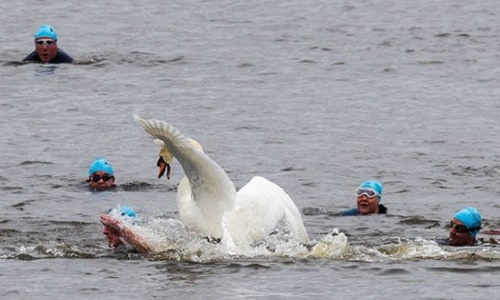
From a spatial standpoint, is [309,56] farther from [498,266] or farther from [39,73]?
[498,266]

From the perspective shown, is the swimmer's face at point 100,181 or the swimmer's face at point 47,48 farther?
the swimmer's face at point 47,48

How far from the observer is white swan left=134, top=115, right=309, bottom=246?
15320 mm

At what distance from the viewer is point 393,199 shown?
20.5m

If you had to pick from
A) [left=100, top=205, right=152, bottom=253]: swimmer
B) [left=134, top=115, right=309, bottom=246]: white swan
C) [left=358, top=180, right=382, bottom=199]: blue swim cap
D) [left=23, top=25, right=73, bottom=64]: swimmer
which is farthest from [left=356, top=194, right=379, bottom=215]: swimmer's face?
[left=23, top=25, right=73, bottom=64]: swimmer

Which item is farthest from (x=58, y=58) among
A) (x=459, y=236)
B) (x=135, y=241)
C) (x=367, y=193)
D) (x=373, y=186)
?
(x=135, y=241)

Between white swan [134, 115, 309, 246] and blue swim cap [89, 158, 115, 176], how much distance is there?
4.78 meters

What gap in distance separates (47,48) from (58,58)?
0.33 m

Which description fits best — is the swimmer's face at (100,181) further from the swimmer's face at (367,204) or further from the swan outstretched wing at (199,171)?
the swan outstretched wing at (199,171)

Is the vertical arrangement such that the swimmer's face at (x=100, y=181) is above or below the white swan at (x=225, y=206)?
below

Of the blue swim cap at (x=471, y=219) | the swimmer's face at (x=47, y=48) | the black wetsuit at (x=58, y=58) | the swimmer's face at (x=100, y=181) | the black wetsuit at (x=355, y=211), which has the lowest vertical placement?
the black wetsuit at (x=355, y=211)

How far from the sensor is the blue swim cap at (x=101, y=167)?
20.9 metres

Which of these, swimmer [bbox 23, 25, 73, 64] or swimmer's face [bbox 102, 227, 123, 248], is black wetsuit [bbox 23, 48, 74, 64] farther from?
swimmer's face [bbox 102, 227, 123, 248]

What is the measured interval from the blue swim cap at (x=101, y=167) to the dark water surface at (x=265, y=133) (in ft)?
0.92

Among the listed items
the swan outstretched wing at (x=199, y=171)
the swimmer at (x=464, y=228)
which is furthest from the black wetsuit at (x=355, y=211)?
the swan outstretched wing at (x=199, y=171)
